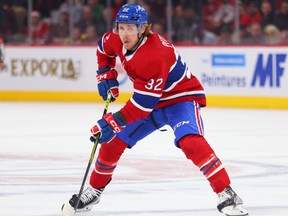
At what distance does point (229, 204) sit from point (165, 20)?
10.2m

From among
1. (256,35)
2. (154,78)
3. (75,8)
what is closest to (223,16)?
(256,35)

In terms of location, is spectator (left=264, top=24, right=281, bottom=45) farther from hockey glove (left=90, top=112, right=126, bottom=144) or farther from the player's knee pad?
hockey glove (left=90, top=112, right=126, bottom=144)

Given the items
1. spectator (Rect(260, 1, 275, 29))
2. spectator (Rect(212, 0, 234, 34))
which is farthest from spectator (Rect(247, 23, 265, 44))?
spectator (Rect(212, 0, 234, 34))

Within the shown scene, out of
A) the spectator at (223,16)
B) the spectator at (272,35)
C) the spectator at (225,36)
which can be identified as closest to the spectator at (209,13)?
the spectator at (223,16)

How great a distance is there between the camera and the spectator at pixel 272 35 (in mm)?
14633

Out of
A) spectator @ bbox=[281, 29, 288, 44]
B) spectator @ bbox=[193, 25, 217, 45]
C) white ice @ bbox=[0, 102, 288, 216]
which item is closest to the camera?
white ice @ bbox=[0, 102, 288, 216]

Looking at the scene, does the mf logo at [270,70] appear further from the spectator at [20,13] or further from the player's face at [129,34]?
the player's face at [129,34]

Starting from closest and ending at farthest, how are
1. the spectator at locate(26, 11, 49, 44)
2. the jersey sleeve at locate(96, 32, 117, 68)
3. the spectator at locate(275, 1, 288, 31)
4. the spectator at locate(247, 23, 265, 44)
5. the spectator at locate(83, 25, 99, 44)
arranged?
the jersey sleeve at locate(96, 32, 117, 68), the spectator at locate(275, 1, 288, 31), the spectator at locate(247, 23, 265, 44), the spectator at locate(83, 25, 99, 44), the spectator at locate(26, 11, 49, 44)

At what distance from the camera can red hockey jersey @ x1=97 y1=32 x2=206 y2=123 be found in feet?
18.5

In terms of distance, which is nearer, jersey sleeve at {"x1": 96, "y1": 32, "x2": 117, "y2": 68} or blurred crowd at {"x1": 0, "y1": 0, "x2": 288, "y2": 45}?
jersey sleeve at {"x1": 96, "y1": 32, "x2": 117, "y2": 68}

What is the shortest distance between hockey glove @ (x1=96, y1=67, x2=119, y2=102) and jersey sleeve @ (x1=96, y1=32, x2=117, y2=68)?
6 cm

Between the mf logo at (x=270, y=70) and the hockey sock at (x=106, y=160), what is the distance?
853 cm

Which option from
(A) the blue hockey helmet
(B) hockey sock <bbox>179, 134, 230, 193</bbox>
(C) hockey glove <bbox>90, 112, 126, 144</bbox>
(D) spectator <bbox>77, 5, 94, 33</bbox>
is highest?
(A) the blue hockey helmet

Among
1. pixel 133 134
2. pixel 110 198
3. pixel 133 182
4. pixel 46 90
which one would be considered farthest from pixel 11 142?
pixel 46 90
